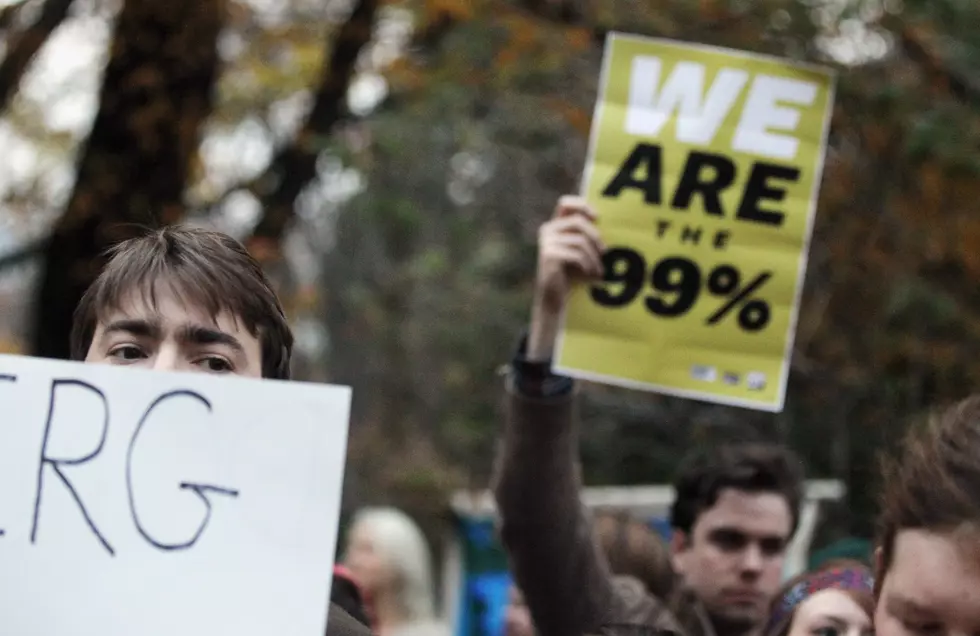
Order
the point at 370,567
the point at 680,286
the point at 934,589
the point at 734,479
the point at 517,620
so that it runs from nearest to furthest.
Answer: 1. the point at 934,589
2. the point at 680,286
3. the point at 734,479
4. the point at 517,620
5. the point at 370,567

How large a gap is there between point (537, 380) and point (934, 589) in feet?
4.27

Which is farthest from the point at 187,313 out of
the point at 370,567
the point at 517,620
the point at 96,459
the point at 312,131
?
the point at 312,131

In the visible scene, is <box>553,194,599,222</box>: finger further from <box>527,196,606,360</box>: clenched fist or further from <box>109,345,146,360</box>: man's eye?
<box>109,345,146,360</box>: man's eye

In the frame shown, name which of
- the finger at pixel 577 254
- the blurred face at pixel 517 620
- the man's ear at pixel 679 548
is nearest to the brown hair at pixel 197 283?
the finger at pixel 577 254

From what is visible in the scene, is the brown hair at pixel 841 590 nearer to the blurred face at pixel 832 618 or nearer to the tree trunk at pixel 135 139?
the blurred face at pixel 832 618

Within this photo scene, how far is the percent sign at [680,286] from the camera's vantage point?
299cm

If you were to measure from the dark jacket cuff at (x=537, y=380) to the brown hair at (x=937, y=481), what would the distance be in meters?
1.00

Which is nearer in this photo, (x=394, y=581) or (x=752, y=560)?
(x=752, y=560)

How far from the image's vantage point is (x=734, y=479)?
3.45 m

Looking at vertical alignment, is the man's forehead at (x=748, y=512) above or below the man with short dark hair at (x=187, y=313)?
below

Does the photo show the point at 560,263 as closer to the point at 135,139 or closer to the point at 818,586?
the point at 818,586

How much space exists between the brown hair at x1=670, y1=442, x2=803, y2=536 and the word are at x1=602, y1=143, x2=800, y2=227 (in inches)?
26.9

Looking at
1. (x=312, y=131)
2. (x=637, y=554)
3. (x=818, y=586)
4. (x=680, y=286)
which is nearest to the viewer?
(x=818, y=586)

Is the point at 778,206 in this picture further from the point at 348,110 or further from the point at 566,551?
the point at 348,110
